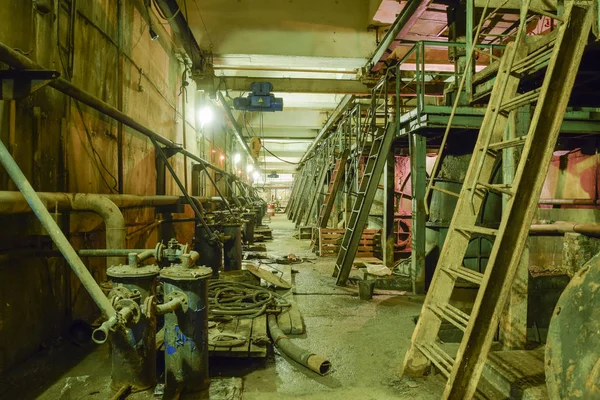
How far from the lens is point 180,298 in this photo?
2990 mm

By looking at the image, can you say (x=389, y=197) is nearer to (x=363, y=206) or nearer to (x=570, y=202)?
(x=363, y=206)

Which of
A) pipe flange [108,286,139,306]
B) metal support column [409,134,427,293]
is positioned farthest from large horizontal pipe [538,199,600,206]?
pipe flange [108,286,139,306]

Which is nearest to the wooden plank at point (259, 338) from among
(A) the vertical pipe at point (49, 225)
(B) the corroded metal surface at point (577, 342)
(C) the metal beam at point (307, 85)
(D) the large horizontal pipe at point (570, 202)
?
(A) the vertical pipe at point (49, 225)

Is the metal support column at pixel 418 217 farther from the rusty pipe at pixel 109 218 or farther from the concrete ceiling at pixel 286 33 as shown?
the rusty pipe at pixel 109 218

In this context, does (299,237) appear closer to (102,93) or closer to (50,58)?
(102,93)

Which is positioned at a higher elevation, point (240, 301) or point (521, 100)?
point (521, 100)

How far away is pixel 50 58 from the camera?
3857 mm

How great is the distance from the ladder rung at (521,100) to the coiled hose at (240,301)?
12.5 feet

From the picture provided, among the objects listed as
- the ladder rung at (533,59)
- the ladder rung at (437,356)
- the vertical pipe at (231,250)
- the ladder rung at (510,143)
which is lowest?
the ladder rung at (437,356)

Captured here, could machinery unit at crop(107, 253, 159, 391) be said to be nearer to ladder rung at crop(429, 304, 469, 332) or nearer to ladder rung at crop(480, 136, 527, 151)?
ladder rung at crop(429, 304, 469, 332)

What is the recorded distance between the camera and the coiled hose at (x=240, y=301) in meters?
4.75

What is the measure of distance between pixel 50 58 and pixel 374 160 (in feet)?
20.1

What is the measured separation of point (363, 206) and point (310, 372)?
437 centimetres

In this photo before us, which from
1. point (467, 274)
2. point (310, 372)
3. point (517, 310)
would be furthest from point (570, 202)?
point (310, 372)
